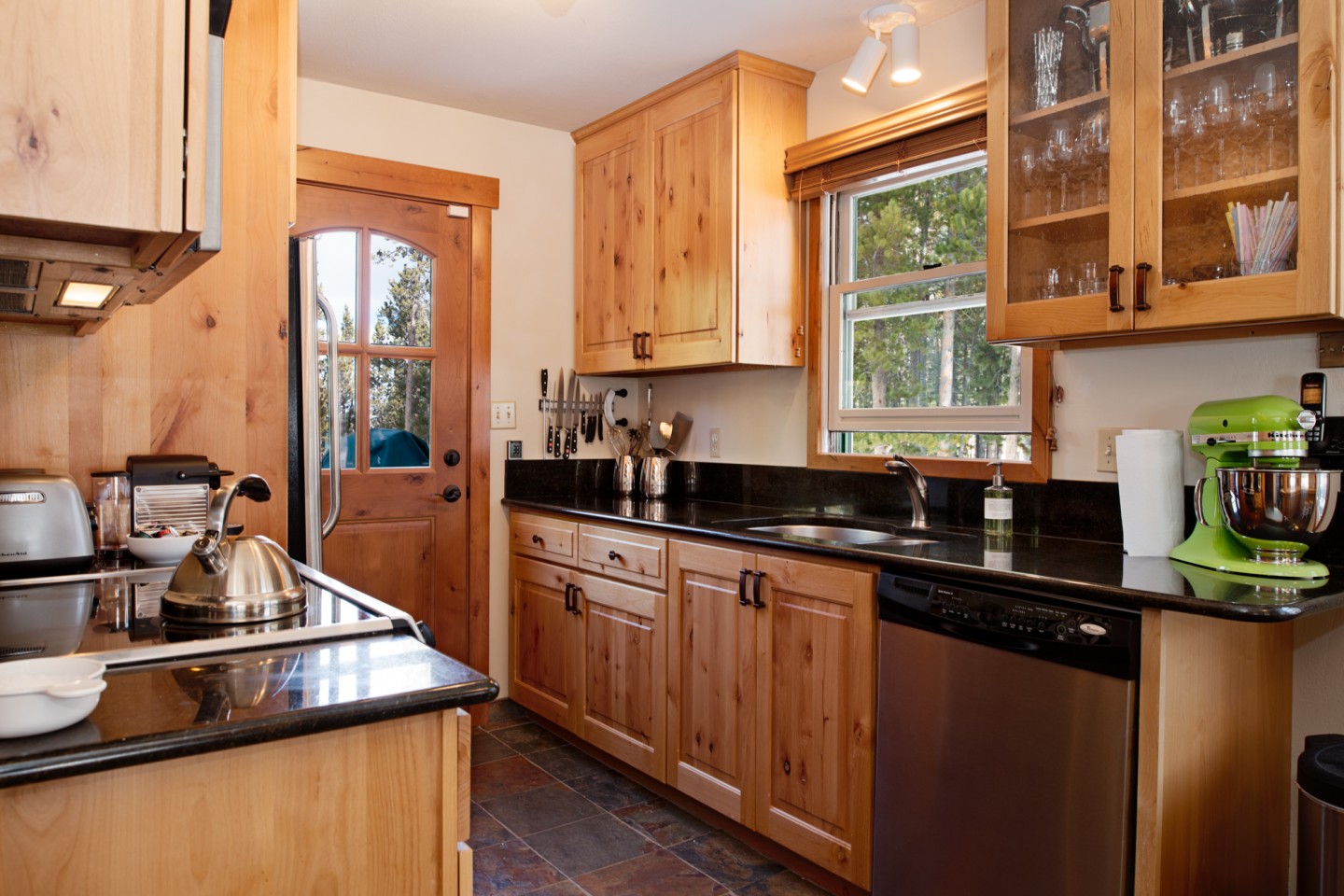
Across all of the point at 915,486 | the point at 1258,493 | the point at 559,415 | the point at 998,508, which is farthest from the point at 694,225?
the point at 1258,493

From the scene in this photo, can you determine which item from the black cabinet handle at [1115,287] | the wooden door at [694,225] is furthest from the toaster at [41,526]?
the black cabinet handle at [1115,287]

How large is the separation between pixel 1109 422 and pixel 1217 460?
442 mm

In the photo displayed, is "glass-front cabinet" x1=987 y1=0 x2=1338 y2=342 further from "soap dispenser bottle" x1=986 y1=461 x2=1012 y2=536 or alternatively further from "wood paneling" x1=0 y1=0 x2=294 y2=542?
"wood paneling" x1=0 y1=0 x2=294 y2=542

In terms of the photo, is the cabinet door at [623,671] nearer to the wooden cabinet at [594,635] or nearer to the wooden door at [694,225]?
the wooden cabinet at [594,635]

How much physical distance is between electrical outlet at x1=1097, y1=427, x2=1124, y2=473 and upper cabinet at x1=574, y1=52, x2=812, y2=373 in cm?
112

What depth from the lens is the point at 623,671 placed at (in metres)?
3.07

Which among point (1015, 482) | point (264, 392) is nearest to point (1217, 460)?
point (1015, 482)

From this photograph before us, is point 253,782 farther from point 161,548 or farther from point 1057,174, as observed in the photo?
point 1057,174

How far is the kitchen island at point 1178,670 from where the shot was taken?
1.63 m

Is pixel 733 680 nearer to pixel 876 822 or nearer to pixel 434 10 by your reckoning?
pixel 876 822

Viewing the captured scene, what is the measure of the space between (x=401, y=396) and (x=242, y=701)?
264 centimetres

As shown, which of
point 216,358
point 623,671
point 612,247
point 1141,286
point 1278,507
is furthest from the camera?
point 612,247

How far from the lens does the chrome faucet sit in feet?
8.87

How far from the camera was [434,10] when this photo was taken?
2.81 m
